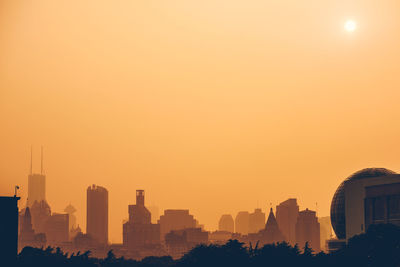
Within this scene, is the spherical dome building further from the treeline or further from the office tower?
the office tower

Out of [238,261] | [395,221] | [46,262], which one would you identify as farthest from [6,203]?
[395,221]

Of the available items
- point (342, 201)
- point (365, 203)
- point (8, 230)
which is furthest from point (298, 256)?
point (342, 201)

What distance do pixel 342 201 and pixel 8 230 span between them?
294 feet

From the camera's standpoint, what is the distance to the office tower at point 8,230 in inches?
4518

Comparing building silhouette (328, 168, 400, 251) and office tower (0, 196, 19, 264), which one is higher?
building silhouette (328, 168, 400, 251)

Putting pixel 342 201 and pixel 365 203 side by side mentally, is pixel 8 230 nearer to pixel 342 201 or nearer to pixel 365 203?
pixel 365 203

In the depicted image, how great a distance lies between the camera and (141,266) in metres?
169

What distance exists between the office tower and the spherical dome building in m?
86.3

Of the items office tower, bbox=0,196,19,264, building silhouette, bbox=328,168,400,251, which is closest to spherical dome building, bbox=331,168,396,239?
building silhouette, bbox=328,168,400,251

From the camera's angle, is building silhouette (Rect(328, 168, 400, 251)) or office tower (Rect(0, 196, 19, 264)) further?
building silhouette (Rect(328, 168, 400, 251))

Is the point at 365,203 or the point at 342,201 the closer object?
the point at 365,203

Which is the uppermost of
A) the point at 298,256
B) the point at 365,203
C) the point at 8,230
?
the point at 365,203

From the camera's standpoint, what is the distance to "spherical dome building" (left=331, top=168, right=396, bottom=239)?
614 ft

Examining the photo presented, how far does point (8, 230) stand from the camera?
115312 mm
